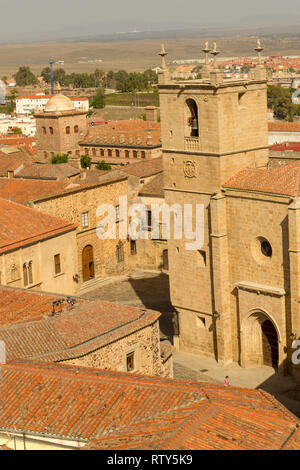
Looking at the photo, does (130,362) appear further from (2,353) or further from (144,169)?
(144,169)

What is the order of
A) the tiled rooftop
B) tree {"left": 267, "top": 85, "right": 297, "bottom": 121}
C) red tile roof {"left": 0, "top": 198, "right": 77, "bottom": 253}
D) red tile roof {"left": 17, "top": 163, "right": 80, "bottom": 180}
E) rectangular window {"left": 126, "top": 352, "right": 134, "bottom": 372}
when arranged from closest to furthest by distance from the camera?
rectangular window {"left": 126, "top": 352, "right": 134, "bottom": 372}, red tile roof {"left": 0, "top": 198, "right": 77, "bottom": 253}, the tiled rooftop, red tile roof {"left": 17, "top": 163, "right": 80, "bottom": 180}, tree {"left": 267, "top": 85, "right": 297, "bottom": 121}

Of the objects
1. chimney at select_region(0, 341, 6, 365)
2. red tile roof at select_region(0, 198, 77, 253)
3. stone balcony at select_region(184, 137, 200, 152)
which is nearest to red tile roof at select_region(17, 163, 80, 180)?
red tile roof at select_region(0, 198, 77, 253)

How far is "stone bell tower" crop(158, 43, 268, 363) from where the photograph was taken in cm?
3238

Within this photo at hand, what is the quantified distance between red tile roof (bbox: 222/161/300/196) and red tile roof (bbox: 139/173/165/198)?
14.5 meters

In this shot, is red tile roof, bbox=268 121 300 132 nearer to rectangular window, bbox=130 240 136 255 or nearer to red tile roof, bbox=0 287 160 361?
rectangular window, bbox=130 240 136 255

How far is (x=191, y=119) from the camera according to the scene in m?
33.5

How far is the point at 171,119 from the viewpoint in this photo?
34.0 m

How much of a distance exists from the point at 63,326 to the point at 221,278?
970 centimetres

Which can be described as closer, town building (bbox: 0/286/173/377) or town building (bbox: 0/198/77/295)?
town building (bbox: 0/286/173/377)

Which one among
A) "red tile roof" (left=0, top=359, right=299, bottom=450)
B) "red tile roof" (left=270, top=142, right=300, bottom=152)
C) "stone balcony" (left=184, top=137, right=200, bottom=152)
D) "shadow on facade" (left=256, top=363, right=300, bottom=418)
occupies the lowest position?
"shadow on facade" (left=256, top=363, right=300, bottom=418)

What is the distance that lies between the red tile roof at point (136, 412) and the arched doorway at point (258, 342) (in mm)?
12541

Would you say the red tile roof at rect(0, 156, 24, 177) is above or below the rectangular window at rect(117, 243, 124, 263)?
above

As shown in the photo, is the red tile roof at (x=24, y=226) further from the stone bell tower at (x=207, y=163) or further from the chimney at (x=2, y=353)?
the chimney at (x=2, y=353)

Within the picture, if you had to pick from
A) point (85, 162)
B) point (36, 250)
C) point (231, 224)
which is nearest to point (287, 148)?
point (85, 162)
